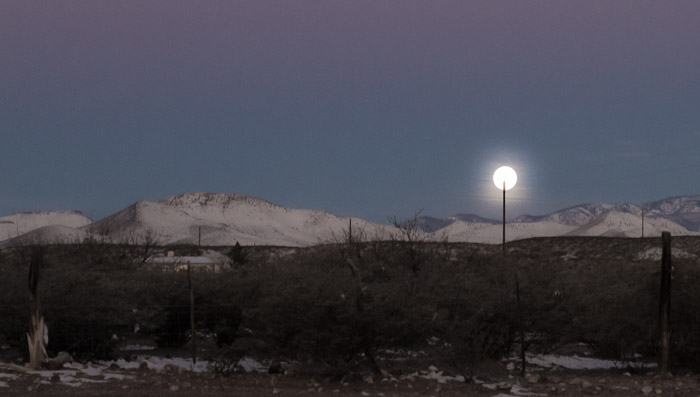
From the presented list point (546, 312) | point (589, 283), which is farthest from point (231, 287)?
point (589, 283)

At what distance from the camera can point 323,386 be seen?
16203 mm

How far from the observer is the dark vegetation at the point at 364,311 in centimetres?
1720

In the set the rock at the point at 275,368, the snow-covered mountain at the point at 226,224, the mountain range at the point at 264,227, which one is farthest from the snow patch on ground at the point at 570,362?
the mountain range at the point at 264,227

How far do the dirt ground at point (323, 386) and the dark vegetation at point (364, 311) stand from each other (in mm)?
795

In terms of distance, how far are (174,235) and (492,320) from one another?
476 ft

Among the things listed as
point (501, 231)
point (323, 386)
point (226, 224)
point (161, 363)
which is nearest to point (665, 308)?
point (323, 386)

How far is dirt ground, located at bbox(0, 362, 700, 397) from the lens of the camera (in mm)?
14656

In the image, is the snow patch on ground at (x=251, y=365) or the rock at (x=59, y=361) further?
the snow patch on ground at (x=251, y=365)

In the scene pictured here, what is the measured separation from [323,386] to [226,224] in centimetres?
16607

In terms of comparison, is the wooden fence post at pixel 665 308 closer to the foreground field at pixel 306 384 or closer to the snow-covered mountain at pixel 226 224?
the foreground field at pixel 306 384

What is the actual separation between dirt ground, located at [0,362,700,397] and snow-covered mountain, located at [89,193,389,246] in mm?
125941

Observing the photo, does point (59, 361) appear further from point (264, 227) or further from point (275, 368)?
point (264, 227)

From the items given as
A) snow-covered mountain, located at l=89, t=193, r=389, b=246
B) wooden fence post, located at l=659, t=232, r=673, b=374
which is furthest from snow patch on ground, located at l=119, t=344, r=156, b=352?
snow-covered mountain, located at l=89, t=193, r=389, b=246

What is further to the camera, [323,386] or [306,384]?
[306,384]
